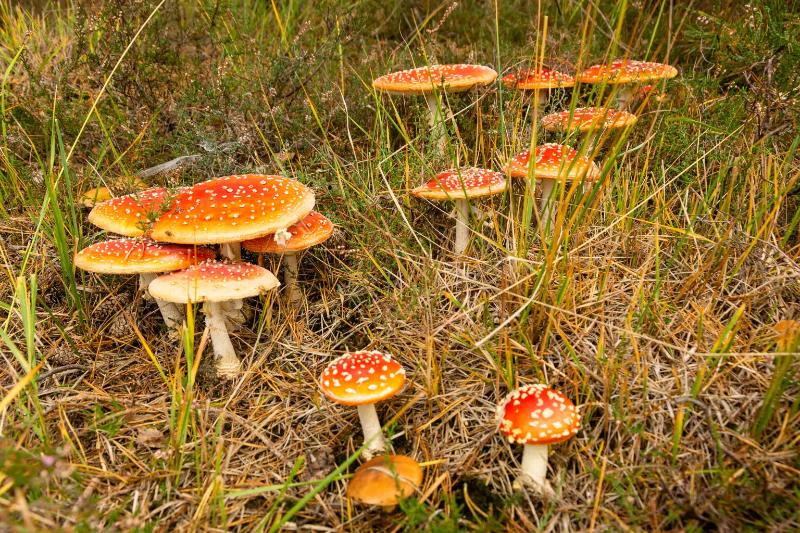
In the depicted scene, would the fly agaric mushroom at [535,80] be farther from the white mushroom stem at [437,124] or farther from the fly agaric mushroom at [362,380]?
the fly agaric mushroom at [362,380]

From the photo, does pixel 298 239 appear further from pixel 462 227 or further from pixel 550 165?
pixel 550 165

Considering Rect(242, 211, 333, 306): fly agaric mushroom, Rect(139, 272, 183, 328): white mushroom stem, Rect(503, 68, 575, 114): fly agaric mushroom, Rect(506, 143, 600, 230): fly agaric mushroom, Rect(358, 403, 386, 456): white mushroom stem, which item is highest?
A: Rect(503, 68, 575, 114): fly agaric mushroom

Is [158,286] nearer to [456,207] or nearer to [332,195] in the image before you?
[332,195]

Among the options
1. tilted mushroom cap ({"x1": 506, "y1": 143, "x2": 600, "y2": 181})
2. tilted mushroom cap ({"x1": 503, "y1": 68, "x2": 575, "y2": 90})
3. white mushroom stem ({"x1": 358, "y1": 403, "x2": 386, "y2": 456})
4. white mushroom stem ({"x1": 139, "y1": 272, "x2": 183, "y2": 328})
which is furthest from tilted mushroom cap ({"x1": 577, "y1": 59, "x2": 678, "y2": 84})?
white mushroom stem ({"x1": 139, "y1": 272, "x2": 183, "y2": 328})

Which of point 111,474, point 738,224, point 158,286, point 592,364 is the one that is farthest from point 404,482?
point 738,224

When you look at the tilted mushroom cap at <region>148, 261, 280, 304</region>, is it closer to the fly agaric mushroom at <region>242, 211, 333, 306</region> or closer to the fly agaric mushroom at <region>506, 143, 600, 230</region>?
the fly agaric mushroom at <region>242, 211, 333, 306</region>

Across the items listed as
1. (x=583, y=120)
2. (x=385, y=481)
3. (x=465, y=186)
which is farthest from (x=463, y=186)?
(x=385, y=481)

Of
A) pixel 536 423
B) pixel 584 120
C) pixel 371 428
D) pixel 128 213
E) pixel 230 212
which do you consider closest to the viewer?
pixel 536 423

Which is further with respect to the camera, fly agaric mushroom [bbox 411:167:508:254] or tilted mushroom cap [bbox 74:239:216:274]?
fly agaric mushroom [bbox 411:167:508:254]
